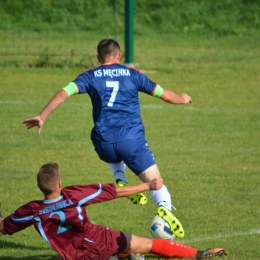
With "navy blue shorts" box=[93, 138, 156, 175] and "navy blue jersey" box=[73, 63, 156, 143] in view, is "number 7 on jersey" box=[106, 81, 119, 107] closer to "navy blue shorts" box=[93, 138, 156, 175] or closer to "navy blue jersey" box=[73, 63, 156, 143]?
"navy blue jersey" box=[73, 63, 156, 143]

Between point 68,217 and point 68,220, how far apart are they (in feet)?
0.09

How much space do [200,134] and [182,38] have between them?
9651mm

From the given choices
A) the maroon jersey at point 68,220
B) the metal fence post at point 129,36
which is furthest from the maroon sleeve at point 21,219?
the metal fence post at point 129,36

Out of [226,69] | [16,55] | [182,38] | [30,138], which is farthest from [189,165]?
[182,38]

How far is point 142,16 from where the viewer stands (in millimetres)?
23266

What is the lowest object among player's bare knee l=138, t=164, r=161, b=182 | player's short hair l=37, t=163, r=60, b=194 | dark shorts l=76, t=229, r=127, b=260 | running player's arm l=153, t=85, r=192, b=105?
dark shorts l=76, t=229, r=127, b=260

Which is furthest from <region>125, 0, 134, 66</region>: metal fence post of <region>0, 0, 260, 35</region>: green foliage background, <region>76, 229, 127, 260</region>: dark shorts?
<region>76, 229, 127, 260</region>: dark shorts

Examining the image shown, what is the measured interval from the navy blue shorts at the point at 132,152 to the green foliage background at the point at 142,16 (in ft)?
47.6

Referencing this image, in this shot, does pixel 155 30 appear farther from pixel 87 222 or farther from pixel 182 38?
pixel 87 222

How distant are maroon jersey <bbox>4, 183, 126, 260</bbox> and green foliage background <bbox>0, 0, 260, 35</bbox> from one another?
51.6ft

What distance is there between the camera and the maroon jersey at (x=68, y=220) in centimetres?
589

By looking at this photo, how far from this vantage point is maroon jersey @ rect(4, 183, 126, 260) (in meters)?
5.89

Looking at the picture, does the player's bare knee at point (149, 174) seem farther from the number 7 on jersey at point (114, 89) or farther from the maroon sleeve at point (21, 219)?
the maroon sleeve at point (21, 219)

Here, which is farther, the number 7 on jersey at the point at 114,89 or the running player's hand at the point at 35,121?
the number 7 on jersey at the point at 114,89
